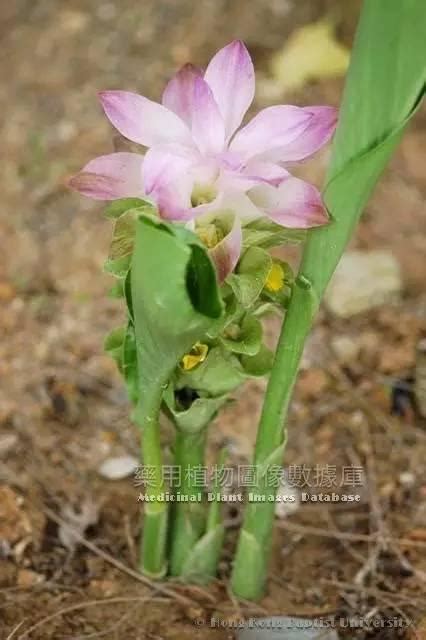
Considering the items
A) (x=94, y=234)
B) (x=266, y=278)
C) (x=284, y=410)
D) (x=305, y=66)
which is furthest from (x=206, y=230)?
(x=305, y=66)

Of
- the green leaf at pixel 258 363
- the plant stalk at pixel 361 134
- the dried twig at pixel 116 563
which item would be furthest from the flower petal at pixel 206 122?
the dried twig at pixel 116 563

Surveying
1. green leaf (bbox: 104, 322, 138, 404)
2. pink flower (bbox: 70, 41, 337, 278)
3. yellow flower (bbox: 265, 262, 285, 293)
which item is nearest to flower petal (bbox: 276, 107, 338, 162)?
pink flower (bbox: 70, 41, 337, 278)

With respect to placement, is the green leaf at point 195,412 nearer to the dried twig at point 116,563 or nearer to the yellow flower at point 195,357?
the yellow flower at point 195,357

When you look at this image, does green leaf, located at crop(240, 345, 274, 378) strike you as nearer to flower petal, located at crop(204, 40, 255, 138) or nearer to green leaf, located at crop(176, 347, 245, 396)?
green leaf, located at crop(176, 347, 245, 396)

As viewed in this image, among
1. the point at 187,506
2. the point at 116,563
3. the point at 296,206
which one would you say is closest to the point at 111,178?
the point at 296,206

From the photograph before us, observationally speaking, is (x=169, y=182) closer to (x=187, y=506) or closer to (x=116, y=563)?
(x=187, y=506)

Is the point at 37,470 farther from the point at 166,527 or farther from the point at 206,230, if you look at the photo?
the point at 206,230
